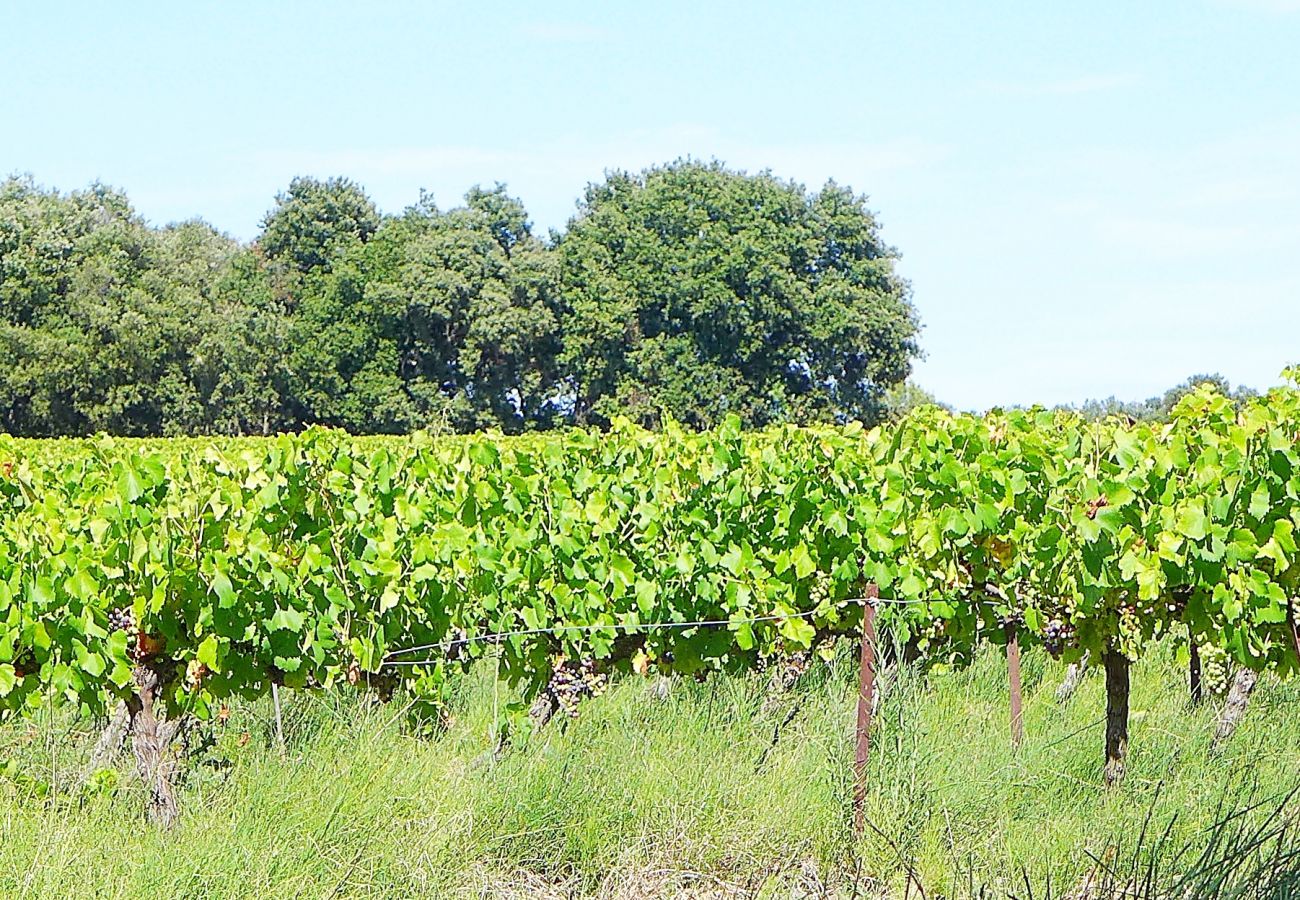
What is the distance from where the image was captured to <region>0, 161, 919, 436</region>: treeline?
4291 centimetres

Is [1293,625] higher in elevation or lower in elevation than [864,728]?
higher

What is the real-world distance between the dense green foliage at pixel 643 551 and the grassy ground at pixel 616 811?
349 millimetres

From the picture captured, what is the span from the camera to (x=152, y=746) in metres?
4.98

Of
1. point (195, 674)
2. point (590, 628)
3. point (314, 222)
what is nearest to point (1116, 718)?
point (590, 628)

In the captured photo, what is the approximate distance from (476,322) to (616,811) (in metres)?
39.8

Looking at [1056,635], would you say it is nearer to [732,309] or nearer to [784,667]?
[784,667]

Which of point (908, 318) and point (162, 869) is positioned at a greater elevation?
point (908, 318)

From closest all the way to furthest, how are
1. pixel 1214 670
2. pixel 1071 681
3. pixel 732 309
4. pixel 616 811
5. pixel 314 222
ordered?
1. pixel 616 811
2. pixel 1214 670
3. pixel 1071 681
4. pixel 732 309
5. pixel 314 222

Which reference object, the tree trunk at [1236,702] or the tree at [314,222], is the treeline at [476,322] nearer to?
the tree at [314,222]

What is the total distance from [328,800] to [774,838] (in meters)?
1.42

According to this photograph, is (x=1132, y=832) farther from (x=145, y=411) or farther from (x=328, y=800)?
(x=145, y=411)

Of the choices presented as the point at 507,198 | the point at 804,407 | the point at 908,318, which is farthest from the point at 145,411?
the point at 908,318

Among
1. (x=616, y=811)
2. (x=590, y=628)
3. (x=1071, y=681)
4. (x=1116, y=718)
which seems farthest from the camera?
(x=1071, y=681)

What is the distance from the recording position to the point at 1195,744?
5953mm
